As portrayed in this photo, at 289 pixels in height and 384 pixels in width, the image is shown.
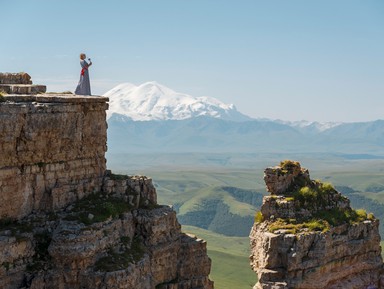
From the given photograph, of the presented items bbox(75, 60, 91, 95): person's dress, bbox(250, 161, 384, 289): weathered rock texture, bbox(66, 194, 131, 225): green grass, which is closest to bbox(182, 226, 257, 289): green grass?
bbox(250, 161, 384, 289): weathered rock texture

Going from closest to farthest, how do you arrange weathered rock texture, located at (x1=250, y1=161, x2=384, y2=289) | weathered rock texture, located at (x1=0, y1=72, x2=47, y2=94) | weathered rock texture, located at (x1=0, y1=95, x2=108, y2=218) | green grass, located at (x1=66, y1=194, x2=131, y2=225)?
weathered rock texture, located at (x1=0, y1=95, x2=108, y2=218)
green grass, located at (x1=66, y1=194, x2=131, y2=225)
weathered rock texture, located at (x1=0, y1=72, x2=47, y2=94)
weathered rock texture, located at (x1=250, y1=161, x2=384, y2=289)

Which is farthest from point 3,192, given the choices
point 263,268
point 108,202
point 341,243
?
point 341,243

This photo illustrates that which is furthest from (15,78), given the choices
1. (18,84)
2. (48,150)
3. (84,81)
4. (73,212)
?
(73,212)

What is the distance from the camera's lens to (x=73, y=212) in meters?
34.7

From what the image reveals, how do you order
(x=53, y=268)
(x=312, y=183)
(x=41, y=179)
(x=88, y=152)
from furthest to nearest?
(x=312, y=183) < (x=88, y=152) < (x=41, y=179) < (x=53, y=268)

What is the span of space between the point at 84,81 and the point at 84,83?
118 millimetres

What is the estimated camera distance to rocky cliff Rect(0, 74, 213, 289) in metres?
31.9

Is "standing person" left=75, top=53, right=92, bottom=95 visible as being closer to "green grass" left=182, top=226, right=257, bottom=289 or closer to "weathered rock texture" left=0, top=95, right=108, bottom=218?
"weathered rock texture" left=0, top=95, right=108, bottom=218

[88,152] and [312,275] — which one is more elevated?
[88,152]

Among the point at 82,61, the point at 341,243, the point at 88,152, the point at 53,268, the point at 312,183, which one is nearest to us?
the point at 53,268

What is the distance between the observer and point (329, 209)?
152 feet

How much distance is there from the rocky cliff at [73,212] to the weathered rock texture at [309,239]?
5508mm

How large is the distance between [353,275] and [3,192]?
24.8 meters

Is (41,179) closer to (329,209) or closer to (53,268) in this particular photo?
(53,268)
